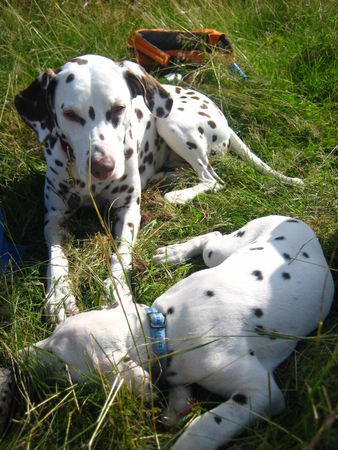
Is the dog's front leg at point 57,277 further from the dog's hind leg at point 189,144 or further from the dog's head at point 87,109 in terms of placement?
the dog's hind leg at point 189,144

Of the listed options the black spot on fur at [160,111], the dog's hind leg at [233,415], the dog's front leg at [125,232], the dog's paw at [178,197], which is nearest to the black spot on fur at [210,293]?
the dog's hind leg at [233,415]

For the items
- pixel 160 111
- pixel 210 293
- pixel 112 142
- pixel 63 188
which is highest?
pixel 112 142

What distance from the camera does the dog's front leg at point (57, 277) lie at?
3.18 m

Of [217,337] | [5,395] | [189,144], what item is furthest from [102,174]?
[189,144]

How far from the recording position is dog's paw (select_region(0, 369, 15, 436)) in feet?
8.20

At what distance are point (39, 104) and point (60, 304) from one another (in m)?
1.42

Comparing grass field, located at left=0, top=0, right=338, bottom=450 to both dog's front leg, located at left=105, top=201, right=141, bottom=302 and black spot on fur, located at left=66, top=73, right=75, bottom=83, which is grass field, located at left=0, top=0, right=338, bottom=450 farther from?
black spot on fur, located at left=66, top=73, right=75, bottom=83

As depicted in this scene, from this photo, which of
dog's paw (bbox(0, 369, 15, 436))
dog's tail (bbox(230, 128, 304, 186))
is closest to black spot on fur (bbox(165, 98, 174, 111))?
dog's tail (bbox(230, 128, 304, 186))

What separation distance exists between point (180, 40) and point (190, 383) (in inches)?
151

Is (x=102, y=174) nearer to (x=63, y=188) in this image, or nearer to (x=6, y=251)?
(x=63, y=188)

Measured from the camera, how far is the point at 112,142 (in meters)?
3.33

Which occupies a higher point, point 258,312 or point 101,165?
point 101,165

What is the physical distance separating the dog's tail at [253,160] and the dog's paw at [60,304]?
75.2 inches

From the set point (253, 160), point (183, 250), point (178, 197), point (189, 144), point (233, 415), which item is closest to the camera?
point (233, 415)
